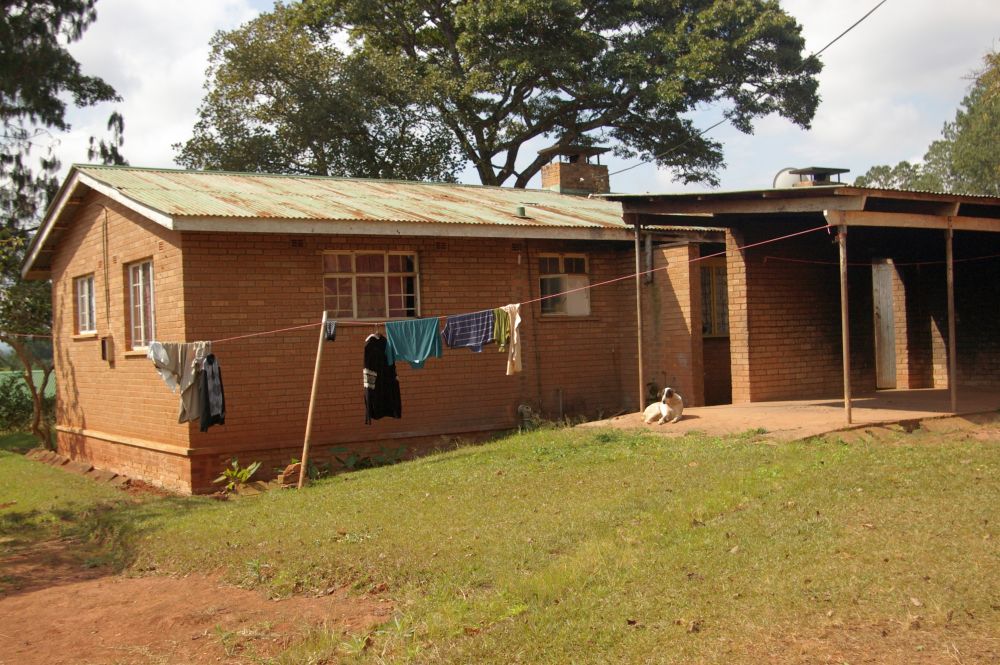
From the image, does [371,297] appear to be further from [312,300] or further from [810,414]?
[810,414]

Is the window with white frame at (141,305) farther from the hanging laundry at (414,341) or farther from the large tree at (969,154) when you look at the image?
the large tree at (969,154)

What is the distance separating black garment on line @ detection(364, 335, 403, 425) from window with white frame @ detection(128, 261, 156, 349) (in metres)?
3.45

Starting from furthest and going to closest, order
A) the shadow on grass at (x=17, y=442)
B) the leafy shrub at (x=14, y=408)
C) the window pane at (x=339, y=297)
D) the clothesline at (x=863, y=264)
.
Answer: the leafy shrub at (x=14, y=408), the shadow on grass at (x=17, y=442), the clothesline at (x=863, y=264), the window pane at (x=339, y=297)

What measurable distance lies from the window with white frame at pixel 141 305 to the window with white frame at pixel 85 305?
2.18 metres

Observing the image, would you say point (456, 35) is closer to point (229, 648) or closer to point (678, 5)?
point (678, 5)

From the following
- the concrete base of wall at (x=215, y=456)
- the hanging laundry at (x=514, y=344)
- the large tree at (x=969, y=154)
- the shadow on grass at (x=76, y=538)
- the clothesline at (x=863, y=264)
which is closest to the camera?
the shadow on grass at (x=76, y=538)

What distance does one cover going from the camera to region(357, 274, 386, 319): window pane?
13.6 metres

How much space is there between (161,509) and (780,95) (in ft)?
77.6

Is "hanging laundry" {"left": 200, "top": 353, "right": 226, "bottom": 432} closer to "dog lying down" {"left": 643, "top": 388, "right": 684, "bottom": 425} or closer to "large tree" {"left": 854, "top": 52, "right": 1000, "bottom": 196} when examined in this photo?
"dog lying down" {"left": 643, "top": 388, "right": 684, "bottom": 425}

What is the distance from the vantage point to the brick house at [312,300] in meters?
12.6

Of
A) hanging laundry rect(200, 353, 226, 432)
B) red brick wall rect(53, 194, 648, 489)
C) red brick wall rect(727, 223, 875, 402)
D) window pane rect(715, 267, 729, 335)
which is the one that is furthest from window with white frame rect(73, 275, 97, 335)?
red brick wall rect(727, 223, 875, 402)

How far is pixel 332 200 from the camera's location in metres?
14.3

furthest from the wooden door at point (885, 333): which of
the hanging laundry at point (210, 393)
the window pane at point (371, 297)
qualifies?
the hanging laundry at point (210, 393)

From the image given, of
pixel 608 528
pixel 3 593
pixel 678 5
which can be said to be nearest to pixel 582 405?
pixel 608 528
